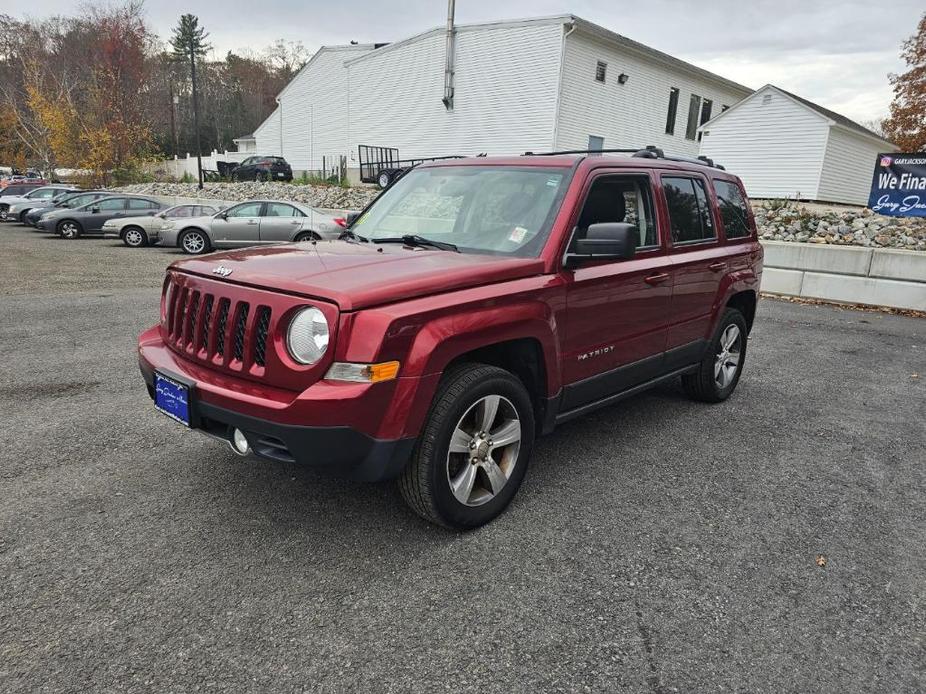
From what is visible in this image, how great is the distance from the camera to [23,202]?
83.8 ft

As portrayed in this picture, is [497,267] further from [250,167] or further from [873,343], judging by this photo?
[250,167]

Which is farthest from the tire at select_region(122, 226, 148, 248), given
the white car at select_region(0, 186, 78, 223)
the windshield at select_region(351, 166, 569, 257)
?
the windshield at select_region(351, 166, 569, 257)

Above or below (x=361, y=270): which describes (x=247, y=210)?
below

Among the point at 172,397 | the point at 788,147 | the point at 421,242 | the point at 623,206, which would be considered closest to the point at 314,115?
the point at 788,147

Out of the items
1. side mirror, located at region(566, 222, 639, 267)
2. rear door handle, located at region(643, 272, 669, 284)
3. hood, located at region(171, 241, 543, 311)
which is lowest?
rear door handle, located at region(643, 272, 669, 284)

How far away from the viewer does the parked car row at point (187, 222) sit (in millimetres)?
16094

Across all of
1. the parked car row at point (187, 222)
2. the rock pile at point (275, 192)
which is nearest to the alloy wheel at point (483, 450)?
the parked car row at point (187, 222)

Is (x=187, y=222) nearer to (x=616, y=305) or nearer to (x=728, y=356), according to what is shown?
(x=728, y=356)

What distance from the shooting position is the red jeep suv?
8.72 feet

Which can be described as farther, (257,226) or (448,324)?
(257,226)

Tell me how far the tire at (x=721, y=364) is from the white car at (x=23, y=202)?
26.4 metres

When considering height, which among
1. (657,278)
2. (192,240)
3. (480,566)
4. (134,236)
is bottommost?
(480,566)

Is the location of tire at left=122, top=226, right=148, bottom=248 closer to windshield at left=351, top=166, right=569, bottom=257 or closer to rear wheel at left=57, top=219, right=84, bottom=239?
rear wheel at left=57, top=219, right=84, bottom=239

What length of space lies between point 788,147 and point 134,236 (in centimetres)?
2486
